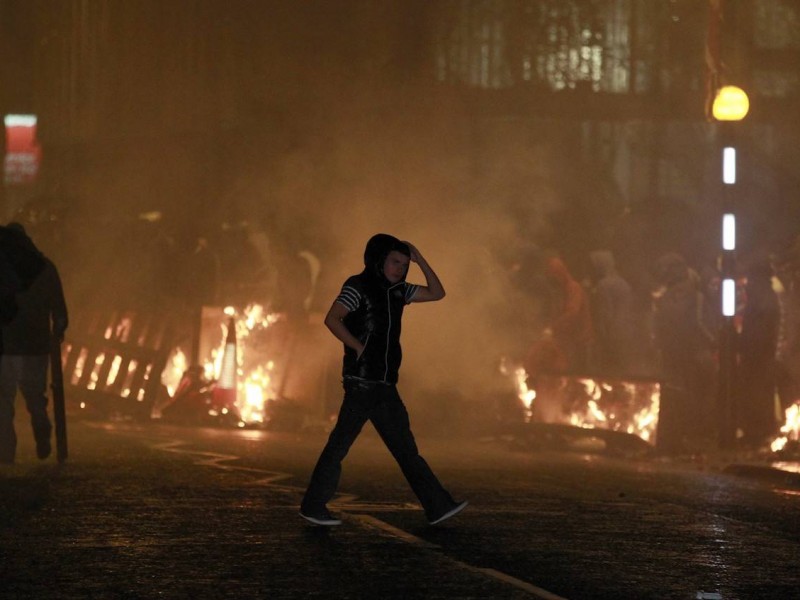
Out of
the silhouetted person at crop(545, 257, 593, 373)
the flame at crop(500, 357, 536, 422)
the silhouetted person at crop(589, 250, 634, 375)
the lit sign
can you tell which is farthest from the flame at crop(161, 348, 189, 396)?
the lit sign

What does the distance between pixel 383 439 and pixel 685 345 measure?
10709 millimetres

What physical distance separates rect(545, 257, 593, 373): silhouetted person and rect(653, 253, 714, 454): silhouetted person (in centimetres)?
86

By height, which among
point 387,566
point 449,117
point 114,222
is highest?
point 449,117

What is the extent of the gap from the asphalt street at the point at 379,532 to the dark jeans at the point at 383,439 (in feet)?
0.56

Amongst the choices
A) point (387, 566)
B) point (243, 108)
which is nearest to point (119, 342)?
point (243, 108)

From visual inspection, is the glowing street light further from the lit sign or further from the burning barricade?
the lit sign

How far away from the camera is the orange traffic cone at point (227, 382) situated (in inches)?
766

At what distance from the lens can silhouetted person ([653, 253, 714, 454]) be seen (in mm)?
17719

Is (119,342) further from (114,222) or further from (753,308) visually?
(753,308)

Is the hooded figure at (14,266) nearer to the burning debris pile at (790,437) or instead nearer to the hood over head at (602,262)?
the burning debris pile at (790,437)

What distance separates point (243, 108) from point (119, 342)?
5699 millimetres

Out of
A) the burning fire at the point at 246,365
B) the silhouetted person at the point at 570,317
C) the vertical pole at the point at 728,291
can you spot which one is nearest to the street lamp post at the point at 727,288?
the vertical pole at the point at 728,291

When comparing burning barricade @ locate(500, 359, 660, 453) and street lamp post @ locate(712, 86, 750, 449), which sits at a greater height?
street lamp post @ locate(712, 86, 750, 449)

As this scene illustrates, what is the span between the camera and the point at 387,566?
24.5 feet
